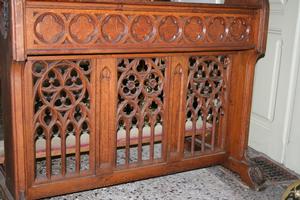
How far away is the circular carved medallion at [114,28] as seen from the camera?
1679 millimetres

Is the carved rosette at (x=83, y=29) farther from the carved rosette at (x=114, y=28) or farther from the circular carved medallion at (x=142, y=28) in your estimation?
the circular carved medallion at (x=142, y=28)

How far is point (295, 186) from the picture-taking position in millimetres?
1573

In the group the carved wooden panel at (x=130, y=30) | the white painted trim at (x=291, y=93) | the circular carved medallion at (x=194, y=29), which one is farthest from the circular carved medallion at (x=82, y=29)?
the white painted trim at (x=291, y=93)

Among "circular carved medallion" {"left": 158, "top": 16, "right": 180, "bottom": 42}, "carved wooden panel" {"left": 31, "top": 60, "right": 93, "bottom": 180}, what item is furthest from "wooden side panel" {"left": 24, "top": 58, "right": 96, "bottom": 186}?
"circular carved medallion" {"left": 158, "top": 16, "right": 180, "bottom": 42}

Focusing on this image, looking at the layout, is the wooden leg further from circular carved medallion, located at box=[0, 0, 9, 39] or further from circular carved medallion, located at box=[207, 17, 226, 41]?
circular carved medallion, located at box=[0, 0, 9, 39]

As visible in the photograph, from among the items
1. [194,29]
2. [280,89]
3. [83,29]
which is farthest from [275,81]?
[83,29]

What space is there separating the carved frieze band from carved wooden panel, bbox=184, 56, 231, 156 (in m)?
0.17

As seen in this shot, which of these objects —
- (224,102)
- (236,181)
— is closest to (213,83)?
(224,102)

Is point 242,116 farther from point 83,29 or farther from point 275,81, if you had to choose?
point 83,29

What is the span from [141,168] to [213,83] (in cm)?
60

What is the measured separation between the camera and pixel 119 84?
1866 millimetres

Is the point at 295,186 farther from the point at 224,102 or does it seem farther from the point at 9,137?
the point at 9,137

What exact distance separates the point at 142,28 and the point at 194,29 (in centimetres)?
28

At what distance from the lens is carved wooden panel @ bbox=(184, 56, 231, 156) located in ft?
6.89
